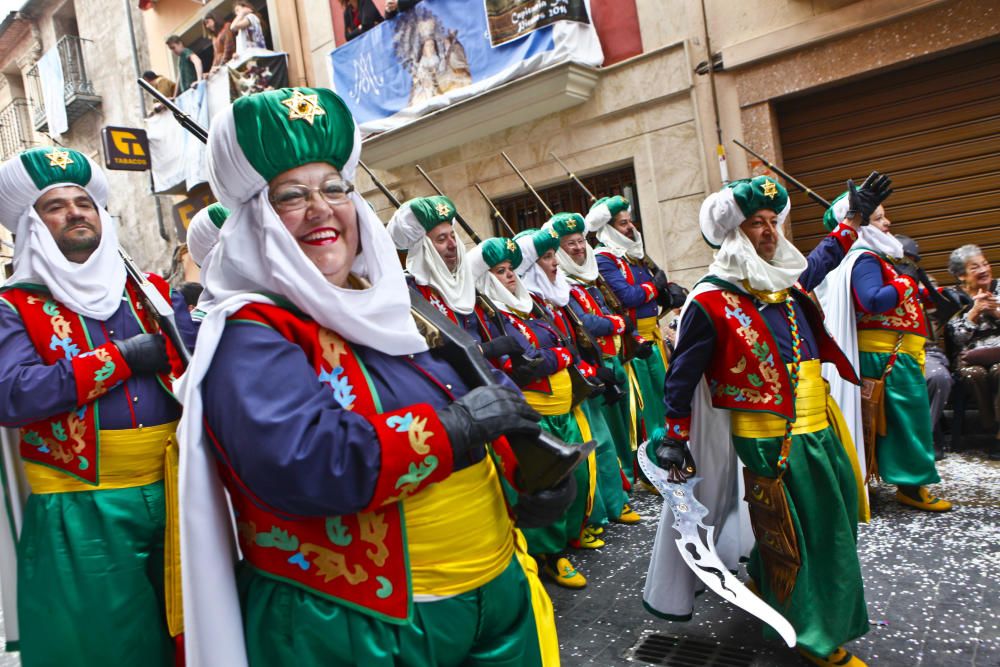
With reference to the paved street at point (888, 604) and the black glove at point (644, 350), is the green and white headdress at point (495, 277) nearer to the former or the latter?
the black glove at point (644, 350)

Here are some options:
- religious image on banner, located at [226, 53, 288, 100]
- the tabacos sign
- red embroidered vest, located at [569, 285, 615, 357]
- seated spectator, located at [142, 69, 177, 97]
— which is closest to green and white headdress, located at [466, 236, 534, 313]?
red embroidered vest, located at [569, 285, 615, 357]

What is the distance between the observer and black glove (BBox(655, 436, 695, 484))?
3094 millimetres

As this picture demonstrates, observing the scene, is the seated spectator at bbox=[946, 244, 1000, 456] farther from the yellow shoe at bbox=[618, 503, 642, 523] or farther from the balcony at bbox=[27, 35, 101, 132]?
the balcony at bbox=[27, 35, 101, 132]

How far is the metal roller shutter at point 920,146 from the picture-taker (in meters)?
6.95

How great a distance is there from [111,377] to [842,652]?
9.75 ft

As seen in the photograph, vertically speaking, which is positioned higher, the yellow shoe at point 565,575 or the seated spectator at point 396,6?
the seated spectator at point 396,6

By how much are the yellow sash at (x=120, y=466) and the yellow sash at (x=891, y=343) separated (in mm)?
4305

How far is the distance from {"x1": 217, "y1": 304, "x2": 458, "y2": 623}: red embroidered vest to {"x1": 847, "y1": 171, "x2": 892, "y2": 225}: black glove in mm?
3392

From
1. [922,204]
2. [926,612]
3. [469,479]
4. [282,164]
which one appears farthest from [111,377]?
[922,204]

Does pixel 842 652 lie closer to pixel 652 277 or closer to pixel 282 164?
pixel 282 164

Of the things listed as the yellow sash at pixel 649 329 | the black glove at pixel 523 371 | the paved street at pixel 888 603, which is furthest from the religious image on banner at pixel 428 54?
the paved street at pixel 888 603

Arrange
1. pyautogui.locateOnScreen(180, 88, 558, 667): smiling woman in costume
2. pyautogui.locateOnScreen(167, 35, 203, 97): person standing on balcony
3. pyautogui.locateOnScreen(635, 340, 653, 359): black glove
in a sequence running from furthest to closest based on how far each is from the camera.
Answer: pyautogui.locateOnScreen(167, 35, 203, 97): person standing on balcony, pyautogui.locateOnScreen(635, 340, 653, 359): black glove, pyautogui.locateOnScreen(180, 88, 558, 667): smiling woman in costume

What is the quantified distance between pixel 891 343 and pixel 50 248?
478cm

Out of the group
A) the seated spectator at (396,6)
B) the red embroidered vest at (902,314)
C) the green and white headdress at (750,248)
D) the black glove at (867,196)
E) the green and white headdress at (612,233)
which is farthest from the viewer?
the seated spectator at (396,6)
